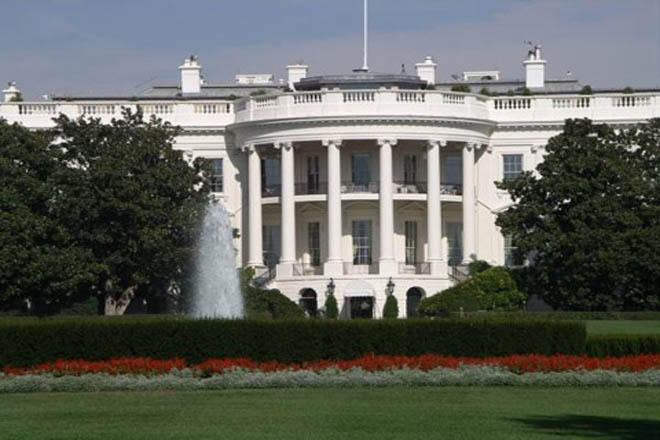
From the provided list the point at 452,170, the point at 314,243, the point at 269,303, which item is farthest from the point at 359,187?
the point at 269,303

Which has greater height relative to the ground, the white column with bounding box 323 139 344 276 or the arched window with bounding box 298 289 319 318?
the white column with bounding box 323 139 344 276

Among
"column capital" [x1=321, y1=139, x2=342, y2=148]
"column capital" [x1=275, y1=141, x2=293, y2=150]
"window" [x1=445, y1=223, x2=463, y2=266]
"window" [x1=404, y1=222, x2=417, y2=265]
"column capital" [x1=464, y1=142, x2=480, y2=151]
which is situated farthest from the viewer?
"window" [x1=445, y1=223, x2=463, y2=266]

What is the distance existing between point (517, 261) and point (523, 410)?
164 feet

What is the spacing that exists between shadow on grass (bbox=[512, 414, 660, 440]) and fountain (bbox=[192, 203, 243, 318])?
2592 cm

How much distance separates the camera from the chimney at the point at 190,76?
9156 cm

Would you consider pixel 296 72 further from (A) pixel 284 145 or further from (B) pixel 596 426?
(B) pixel 596 426

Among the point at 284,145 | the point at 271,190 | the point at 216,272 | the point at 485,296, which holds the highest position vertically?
the point at 284,145

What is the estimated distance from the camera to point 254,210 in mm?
82438

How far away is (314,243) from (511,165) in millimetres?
9308

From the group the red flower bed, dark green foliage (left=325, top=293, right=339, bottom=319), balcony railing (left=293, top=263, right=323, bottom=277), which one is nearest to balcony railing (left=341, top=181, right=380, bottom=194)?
balcony railing (left=293, top=263, right=323, bottom=277)

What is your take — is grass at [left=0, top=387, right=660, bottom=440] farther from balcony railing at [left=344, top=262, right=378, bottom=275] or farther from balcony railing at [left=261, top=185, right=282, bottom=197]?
balcony railing at [left=261, top=185, right=282, bottom=197]

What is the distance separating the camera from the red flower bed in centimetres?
4081

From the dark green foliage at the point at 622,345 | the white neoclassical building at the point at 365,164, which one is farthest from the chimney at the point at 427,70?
the dark green foliage at the point at 622,345

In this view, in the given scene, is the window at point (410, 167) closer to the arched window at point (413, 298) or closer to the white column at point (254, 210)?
the arched window at point (413, 298)
